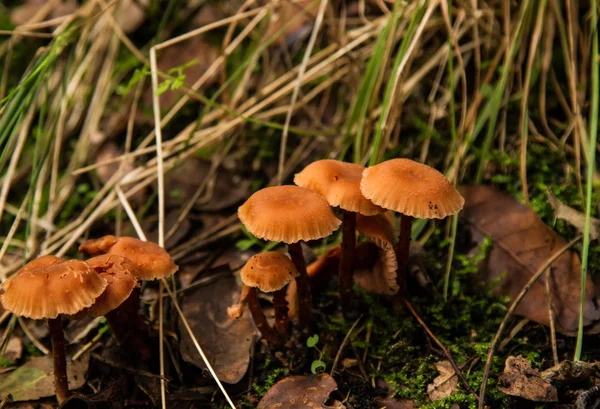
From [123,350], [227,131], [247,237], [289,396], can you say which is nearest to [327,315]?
[289,396]

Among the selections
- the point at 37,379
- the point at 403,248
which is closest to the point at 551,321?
the point at 403,248

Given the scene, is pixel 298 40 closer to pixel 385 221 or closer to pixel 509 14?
pixel 509 14

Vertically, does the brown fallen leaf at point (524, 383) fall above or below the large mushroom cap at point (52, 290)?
below

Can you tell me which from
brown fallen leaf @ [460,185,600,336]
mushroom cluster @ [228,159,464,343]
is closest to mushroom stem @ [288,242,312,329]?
mushroom cluster @ [228,159,464,343]

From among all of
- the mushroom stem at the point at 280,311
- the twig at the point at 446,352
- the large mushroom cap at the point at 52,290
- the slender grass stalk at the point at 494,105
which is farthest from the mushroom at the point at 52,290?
the slender grass stalk at the point at 494,105

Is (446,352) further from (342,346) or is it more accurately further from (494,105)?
(494,105)

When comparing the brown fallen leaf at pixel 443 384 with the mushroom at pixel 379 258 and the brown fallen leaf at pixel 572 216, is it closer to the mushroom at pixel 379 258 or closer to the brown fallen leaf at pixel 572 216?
the mushroom at pixel 379 258
